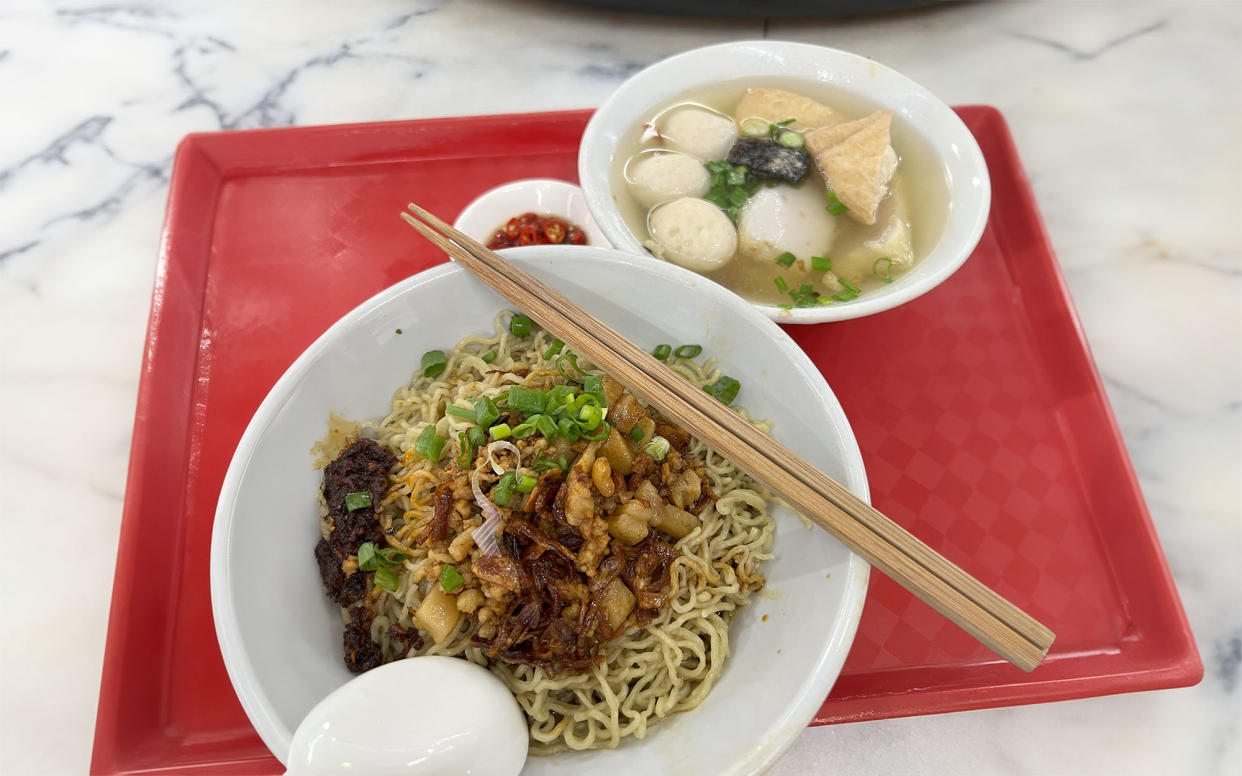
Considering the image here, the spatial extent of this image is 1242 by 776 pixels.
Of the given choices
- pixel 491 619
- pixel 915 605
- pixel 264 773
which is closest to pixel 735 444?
pixel 491 619

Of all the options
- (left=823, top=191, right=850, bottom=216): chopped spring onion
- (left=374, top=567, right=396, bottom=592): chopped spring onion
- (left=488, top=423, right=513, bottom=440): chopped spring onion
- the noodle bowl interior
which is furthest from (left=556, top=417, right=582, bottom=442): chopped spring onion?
(left=823, top=191, right=850, bottom=216): chopped spring onion

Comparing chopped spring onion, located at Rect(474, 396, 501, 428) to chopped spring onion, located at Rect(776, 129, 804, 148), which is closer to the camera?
chopped spring onion, located at Rect(474, 396, 501, 428)

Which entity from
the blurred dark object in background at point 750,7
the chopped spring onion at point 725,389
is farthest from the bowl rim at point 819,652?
the blurred dark object in background at point 750,7

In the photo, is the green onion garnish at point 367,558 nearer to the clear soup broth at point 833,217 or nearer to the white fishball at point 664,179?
the clear soup broth at point 833,217

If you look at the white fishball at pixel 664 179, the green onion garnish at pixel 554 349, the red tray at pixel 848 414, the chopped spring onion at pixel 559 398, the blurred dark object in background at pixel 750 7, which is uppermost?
the blurred dark object in background at pixel 750 7

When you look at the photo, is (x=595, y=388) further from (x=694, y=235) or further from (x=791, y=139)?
(x=791, y=139)

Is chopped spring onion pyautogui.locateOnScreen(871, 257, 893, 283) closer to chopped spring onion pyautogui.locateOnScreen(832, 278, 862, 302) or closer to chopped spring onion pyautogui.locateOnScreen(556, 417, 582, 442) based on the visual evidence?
chopped spring onion pyautogui.locateOnScreen(832, 278, 862, 302)

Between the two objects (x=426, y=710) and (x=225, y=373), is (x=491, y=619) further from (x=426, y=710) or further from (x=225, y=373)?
(x=225, y=373)
